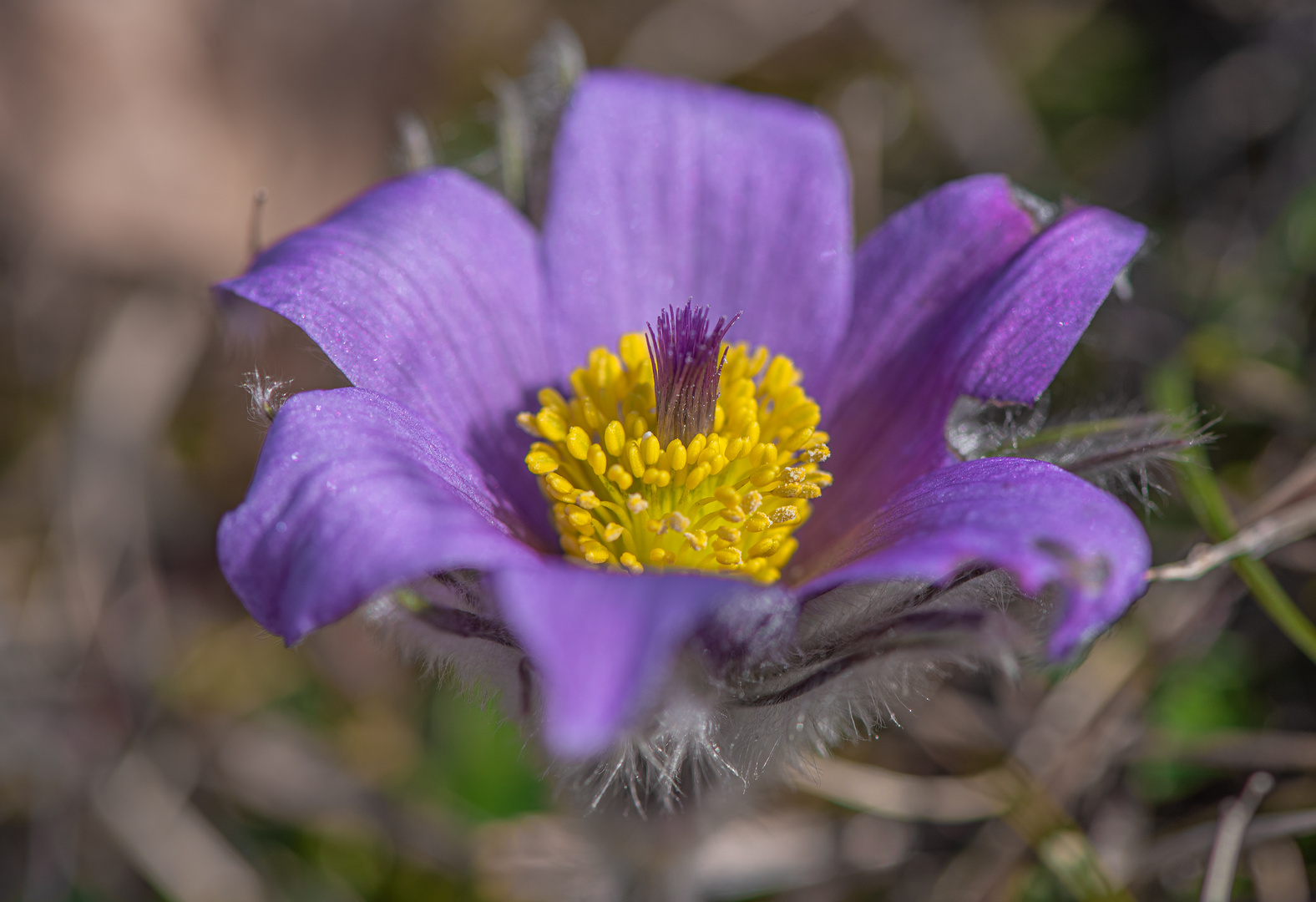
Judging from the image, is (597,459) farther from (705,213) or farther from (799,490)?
(705,213)

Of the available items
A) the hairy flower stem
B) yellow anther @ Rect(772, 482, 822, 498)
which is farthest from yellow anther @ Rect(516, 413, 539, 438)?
the hairy flower stem

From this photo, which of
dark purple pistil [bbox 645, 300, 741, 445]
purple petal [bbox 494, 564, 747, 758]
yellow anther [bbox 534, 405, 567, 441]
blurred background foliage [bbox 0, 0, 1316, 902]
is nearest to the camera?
purple petal [bbox 494, 564, 747, 758]

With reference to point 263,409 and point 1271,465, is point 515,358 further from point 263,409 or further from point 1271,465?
point 1271,465

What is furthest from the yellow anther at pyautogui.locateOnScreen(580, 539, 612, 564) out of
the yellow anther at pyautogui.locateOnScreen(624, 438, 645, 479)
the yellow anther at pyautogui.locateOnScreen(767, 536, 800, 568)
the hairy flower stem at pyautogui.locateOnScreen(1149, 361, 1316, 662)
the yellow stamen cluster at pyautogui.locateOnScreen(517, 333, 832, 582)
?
the hairy flower stem at pyautogui.locateOnScreen(1149, 361, 1316, 662)

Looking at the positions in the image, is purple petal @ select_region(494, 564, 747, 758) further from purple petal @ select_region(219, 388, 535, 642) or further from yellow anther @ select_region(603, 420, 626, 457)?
yellow anther @ select_region(603, 420, 626, 457)

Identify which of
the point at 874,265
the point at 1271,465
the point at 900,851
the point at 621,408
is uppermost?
the point at 874,265

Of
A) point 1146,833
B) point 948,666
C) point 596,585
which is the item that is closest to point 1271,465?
point 1146,833

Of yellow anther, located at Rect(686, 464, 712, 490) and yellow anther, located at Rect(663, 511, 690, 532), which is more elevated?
yellow anther, located at Rect(686, 464, 712, 490)

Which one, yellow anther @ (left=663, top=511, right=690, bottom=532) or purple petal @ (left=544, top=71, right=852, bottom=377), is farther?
purple petal @ (left=544, top=71, right=852, bottom=377)

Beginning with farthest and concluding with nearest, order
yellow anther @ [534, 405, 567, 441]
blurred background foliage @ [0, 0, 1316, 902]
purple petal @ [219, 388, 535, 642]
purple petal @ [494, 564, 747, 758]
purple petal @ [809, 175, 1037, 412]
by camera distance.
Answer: blurred background foliage @ [0, 0, 1316, 902] < purple petal @ [809, 175, 1037, 412] < yellow anther @ [534, 405, 567, 441] < purple petal @ [219, 388, 535, 642] < purple petal @ [494, 564, 747, 758]
